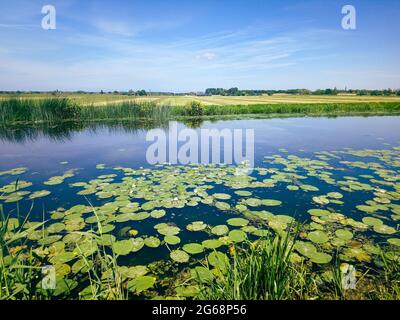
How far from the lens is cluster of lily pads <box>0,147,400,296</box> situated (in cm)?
265

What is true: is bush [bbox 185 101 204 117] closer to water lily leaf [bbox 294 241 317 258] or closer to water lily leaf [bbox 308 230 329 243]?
water lily leaf [bbox 308 230 329 243]

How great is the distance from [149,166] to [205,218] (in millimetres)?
2991

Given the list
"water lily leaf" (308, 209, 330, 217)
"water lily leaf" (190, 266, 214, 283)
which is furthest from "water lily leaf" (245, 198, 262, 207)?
"water lily leaf" (190, 266, 214, 283)

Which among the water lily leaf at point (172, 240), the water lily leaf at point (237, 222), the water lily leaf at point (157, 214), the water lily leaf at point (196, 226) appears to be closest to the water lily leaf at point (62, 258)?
the water lily leaf at point (172, 240)

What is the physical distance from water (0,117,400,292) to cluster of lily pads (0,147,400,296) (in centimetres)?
4

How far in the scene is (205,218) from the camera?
3.56 metres

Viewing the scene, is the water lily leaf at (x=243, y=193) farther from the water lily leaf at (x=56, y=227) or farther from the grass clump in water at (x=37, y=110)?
the grass clump in water at (x=37, y=110)

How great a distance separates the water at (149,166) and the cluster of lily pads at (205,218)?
36 millimetres

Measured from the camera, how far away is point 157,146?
27.9 ft

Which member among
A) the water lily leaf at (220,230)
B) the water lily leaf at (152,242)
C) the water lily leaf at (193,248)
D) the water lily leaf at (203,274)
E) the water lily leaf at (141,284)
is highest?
the water lily leaf at (220,230)

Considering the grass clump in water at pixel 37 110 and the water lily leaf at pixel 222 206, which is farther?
the grass clump in water at pixel 37 110

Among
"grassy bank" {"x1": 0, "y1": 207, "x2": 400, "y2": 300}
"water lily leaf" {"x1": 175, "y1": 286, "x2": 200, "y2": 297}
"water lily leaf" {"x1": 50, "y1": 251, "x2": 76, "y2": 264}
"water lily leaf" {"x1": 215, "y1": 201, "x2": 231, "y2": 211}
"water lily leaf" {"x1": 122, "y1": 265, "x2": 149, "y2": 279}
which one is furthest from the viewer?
"water lily leaf" {"x1": 215, "y1": 201, "x2": 231, "y2": 211}

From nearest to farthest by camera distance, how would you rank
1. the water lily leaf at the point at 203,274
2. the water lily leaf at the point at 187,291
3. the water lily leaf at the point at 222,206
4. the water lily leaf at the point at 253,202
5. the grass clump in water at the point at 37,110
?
the water lily leaf at the point at 187,291, the water lily leaf at the point at 203,274, the water lily leaf at the point at 222,206, the water lily leaf at the point at 253,202, the grass clump in water at the point at 37,110

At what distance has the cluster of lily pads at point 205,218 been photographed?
8.71 ft
